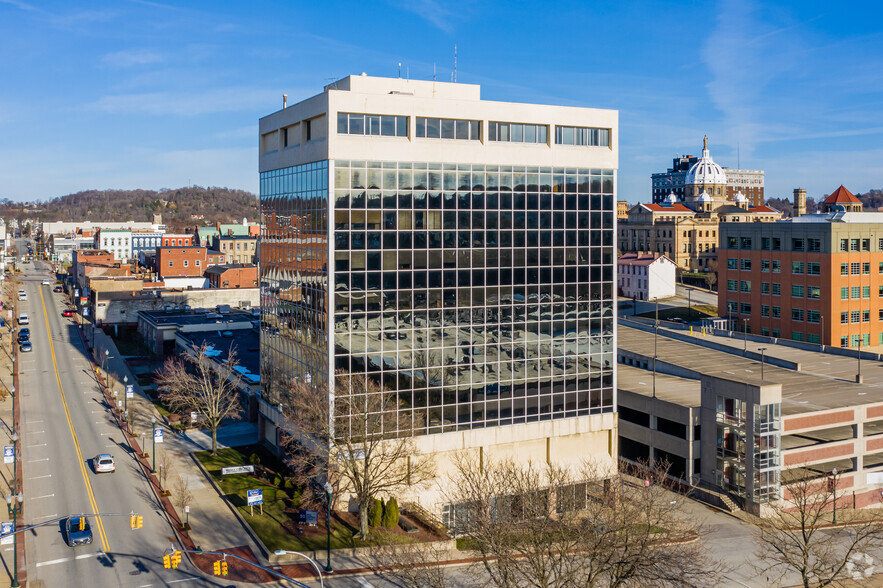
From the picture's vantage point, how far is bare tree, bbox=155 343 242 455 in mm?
66312

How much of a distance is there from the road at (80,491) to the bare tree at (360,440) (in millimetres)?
10463

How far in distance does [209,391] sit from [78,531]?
2008 centimetres

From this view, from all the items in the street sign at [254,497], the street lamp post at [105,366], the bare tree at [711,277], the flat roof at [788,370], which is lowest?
the street sign at [254,497]

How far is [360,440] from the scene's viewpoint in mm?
51500

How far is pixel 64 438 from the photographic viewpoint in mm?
69000

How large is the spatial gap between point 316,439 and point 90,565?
51.7 ft

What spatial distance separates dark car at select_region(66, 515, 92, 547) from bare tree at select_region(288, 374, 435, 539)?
500 inches

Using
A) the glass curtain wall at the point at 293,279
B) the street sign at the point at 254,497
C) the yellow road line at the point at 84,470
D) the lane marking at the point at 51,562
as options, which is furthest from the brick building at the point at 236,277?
the lane marking at the point at 51,562

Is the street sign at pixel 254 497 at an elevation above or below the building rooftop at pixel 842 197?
below

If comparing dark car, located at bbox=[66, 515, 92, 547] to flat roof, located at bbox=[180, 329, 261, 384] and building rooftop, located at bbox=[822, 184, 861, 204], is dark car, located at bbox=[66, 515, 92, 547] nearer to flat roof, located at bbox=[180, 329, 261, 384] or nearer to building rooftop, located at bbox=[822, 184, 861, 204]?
flat roof, located at bbox=[180, 329, 261, 384]

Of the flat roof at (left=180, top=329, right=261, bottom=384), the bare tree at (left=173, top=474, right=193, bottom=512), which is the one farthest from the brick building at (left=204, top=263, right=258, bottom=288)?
the bare tree at (left=173, top=474, right=193, bottom=512)

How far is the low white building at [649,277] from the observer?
164875mm

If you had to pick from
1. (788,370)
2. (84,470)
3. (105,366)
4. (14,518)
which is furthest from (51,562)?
(788,370)

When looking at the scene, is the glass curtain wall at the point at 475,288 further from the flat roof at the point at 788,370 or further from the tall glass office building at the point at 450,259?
the flat roof at the point at 788,370
